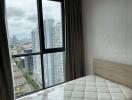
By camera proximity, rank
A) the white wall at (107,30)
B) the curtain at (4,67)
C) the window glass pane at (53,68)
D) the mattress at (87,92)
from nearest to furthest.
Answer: the mattress at (87,92) < the curtain at (4,67) < the white wall at (107,30) < the window glass pane at (53,68)

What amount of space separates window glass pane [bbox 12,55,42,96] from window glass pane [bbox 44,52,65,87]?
185 millimetres

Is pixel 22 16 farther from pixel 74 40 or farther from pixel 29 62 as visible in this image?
pixel 74 40

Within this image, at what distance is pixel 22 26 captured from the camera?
2.72 m

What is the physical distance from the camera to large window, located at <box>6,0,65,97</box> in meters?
2.65

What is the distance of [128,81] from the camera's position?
2281 mm

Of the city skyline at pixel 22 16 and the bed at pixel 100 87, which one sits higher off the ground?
the city skyline at pixel 22 16

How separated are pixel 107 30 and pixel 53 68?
5.19ft

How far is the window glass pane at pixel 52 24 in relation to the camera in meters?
2.99

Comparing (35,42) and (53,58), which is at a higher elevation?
(35,42)

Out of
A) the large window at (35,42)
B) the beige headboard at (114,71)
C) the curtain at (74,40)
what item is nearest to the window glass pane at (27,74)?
the large window at (35,42)

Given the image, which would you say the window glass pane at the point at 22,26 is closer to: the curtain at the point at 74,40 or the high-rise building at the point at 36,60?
the high-rise building at the point at 36,60

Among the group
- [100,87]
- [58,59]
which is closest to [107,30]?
[100,87]

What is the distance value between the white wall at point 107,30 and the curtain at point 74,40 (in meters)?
0.13

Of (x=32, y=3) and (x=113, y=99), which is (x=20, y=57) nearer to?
(x=32, y=3)
